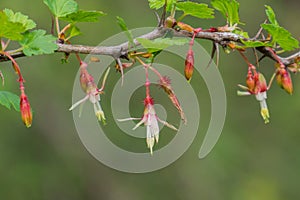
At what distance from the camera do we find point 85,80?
57.4 inches

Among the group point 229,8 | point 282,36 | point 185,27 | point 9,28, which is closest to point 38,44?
point 9,28

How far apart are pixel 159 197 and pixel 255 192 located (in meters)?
0.88

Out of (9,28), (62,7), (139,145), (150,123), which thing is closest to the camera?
(9,28)

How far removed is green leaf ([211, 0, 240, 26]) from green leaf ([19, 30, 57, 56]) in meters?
0.43

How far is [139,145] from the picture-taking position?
487cm

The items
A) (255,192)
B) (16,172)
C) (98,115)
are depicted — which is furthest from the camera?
(255,192)

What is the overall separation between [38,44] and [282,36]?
61 centimetres

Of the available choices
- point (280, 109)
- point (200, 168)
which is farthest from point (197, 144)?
point (280, 109)

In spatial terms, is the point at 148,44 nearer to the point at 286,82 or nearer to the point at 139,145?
the point at 286,82

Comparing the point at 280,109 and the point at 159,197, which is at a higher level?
the point at 280,109

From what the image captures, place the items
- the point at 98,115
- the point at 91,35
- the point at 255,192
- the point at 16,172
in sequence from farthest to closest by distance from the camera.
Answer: the point at 255,192, the point at 91,35, the point at 16,172, the point at 98,115

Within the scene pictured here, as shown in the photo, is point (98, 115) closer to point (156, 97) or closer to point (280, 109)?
point (156, 97)

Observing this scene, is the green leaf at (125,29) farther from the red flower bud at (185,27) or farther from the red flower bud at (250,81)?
the red flower bud at (250,81)

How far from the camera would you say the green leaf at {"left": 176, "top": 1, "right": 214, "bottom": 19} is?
1.50 m
